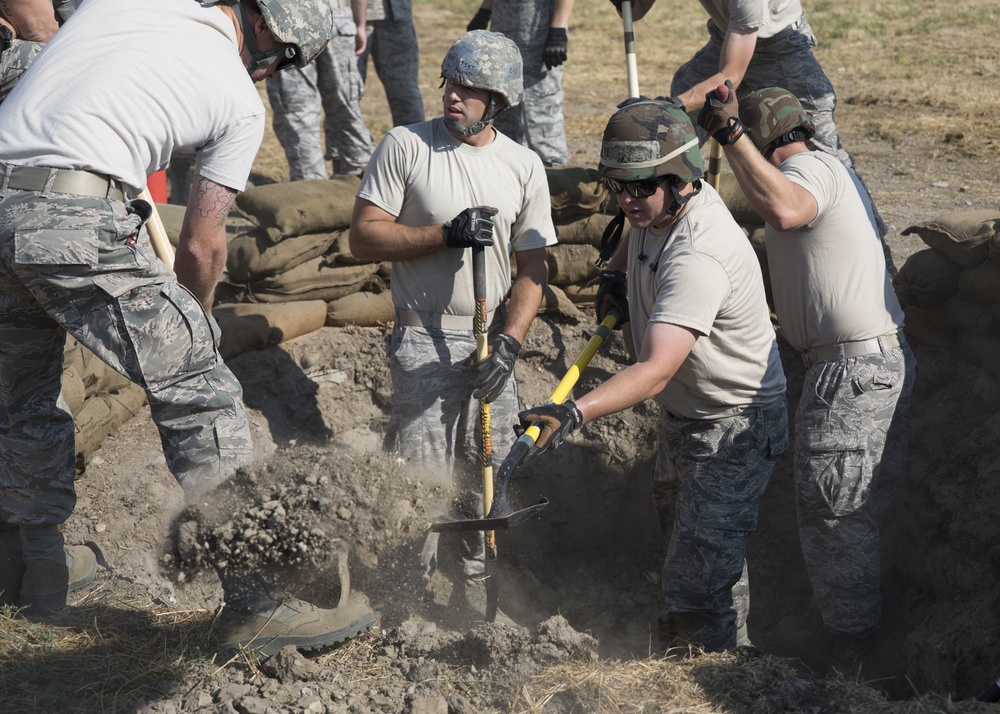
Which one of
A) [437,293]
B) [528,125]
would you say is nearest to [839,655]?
[437,293]

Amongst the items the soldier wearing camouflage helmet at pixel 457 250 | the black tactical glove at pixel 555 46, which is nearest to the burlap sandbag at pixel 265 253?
the soldier wearing camouflage helmet at pixel 457 250

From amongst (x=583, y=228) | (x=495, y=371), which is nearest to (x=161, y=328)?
(x=495, y=371)

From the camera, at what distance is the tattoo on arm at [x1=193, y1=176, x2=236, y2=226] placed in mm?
3051

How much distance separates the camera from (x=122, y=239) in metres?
2.90

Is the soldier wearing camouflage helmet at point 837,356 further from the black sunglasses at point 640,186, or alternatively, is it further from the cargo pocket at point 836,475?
the black sunglasses at point 640,186

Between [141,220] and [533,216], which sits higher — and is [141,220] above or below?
above

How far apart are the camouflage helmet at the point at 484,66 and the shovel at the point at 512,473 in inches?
41.9

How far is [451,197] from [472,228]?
10.4 inches

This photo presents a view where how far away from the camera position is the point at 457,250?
4.09 m

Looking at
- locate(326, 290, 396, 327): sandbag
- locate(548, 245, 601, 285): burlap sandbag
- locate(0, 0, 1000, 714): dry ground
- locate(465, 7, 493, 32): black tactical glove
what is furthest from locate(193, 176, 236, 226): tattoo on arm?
locate(465, 7, 493, 32): black tactical glove

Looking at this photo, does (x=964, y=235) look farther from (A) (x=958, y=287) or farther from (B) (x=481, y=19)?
(B) (x=481, y=19)

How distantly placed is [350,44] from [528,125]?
53.8 inches

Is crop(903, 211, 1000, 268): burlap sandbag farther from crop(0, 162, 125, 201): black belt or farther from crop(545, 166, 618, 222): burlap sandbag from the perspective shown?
crop(0, 162, 125, 201): black belt

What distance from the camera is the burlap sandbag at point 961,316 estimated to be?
4535 millimetres
